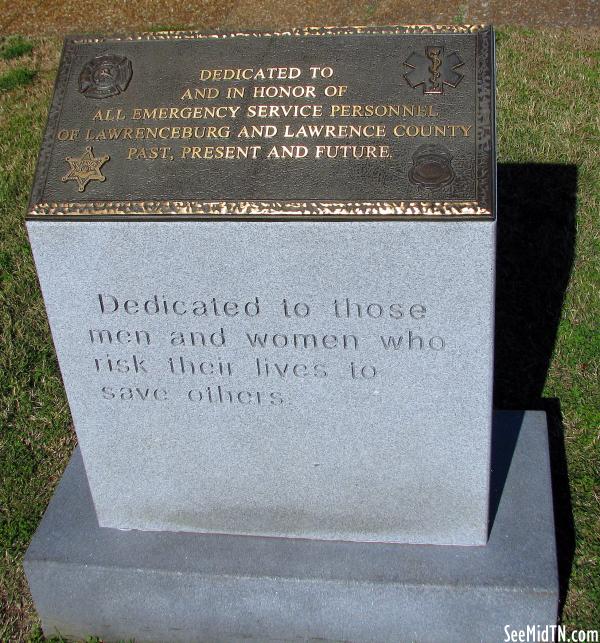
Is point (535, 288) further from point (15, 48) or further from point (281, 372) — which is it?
point (15, 48)

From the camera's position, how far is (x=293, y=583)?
10.2ft

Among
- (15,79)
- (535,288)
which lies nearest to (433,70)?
(535,288)

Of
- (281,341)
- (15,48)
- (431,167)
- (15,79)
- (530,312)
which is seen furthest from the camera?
(15,48)

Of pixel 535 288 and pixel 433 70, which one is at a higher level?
pixel 433 70

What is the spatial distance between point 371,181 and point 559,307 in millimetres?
2593

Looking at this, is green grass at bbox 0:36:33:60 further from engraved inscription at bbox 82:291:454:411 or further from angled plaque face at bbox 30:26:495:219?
engraved inscription at bbox 82:291:454:411

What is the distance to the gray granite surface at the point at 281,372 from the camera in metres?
2.67

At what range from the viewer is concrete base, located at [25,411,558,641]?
308cm

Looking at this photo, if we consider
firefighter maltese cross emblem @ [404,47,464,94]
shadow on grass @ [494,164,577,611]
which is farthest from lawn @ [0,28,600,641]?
firefighter maltese cross emblem @ [404,47,464,94]

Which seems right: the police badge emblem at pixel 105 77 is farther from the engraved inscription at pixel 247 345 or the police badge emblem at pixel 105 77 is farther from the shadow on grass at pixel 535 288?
the shadow on grass at pixel 535 288

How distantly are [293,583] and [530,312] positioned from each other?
239 cm

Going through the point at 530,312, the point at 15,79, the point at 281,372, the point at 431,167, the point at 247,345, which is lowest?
the point at 530,312

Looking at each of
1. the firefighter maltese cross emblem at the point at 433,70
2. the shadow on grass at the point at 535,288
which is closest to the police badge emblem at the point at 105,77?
the firefighter maltese cross emblem at the point at 433,70

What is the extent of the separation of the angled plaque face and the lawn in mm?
1701
